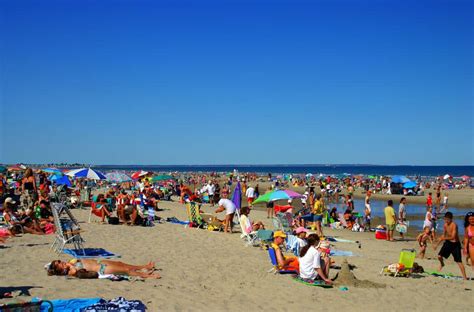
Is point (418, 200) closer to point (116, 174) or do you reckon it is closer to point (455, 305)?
point (116, 174)

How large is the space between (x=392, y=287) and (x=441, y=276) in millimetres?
1598

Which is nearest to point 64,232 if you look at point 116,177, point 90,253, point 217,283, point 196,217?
point 90,253

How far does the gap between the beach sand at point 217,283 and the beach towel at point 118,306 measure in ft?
0.93

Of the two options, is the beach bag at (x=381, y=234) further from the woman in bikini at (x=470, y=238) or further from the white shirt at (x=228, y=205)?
the woman in bikini at (x=470, y=238)

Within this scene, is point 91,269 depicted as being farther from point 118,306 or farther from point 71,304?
point 118,306

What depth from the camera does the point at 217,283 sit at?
7.37 meters

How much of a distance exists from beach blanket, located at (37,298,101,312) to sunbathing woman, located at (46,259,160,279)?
4.43 feet

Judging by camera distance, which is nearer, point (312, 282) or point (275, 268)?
point (312, 282)

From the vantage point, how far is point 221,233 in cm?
1276

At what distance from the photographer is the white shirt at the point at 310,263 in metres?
7.55

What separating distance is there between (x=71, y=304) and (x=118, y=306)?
0.56 metres

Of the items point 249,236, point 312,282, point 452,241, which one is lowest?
point 312,282

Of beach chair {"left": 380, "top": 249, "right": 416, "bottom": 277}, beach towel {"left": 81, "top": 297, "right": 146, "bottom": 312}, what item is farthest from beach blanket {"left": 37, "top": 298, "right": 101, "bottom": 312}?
beach chair {"left": 380, "top": 249, "right": 416, "bottom": 277}

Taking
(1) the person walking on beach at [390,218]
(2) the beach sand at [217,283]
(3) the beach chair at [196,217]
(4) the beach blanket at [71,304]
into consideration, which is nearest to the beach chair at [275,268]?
(2) the beach sand at [217,283]
